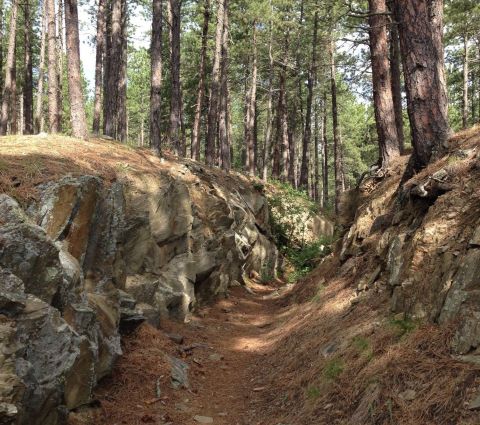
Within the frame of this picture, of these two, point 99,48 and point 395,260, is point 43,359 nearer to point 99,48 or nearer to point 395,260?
point 395,260

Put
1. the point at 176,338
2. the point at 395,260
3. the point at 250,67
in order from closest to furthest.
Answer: the point at 395,260
the point at 176,338
the point at 250,67

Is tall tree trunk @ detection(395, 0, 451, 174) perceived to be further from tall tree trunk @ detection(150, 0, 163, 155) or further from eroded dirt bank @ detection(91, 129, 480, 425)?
tall tree trunk @ detection(150, 0, 163, 155)

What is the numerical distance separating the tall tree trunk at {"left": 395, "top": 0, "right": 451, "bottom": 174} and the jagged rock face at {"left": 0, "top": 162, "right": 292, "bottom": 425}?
5773mm

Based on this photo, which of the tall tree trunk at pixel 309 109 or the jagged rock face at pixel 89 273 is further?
the tall tree trunk at pixel 309 109

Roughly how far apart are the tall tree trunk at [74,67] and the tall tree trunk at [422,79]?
9165mm

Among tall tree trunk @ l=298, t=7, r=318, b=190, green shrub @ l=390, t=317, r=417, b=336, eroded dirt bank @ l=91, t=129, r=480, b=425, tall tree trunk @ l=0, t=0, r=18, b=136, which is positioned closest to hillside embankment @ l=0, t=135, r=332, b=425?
eroded dirt bank @ l=91, t=129, r=480, b=425

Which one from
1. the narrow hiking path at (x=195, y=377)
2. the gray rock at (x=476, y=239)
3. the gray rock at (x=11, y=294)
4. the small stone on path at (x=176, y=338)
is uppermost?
the gray rock at (x=476, y=239)

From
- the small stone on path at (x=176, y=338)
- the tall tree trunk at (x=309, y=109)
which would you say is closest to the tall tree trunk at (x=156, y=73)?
the small stone on path at (x=176, y=338)

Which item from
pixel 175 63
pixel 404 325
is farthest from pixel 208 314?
pixel 175 63

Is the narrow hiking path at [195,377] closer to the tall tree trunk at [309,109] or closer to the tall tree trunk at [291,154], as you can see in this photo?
the tall tree trunk at [309,109]

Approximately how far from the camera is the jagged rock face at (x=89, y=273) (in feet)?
14.9

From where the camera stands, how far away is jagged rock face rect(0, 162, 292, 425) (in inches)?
179

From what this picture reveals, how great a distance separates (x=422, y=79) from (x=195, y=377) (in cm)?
660

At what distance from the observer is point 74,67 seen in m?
13.0
